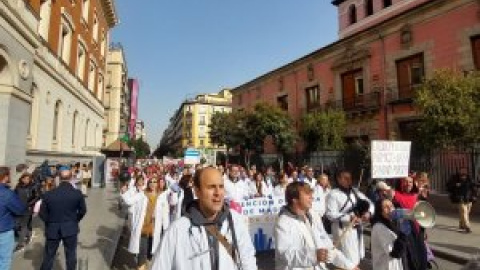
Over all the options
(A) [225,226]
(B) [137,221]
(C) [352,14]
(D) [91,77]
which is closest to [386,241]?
(A) [225,226]

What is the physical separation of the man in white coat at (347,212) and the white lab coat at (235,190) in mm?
3353

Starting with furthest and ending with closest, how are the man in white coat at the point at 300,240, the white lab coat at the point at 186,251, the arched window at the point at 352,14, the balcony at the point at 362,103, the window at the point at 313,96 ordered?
the arched window at the point at 352,14, the window at the point at 313,96, the balcony at the point at 362,103, the man in white coat at the point at 300,240, the white lab coat at the point at 186,251

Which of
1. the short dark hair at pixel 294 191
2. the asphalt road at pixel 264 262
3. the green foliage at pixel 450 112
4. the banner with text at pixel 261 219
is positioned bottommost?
the asphalt road at pixel 264 262

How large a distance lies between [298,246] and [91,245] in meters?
6.60

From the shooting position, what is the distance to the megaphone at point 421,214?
4172 millimetres

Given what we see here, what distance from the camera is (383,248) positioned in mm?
4395

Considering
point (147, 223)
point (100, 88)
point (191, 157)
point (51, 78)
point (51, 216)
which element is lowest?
point (147, 223)

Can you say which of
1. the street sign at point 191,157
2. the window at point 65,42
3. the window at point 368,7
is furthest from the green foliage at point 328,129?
the window at point 65,42

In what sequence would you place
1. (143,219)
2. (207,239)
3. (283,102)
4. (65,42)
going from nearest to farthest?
(207,239), (143,219), (65,42), (283,102)

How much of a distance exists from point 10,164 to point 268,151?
79.7ft

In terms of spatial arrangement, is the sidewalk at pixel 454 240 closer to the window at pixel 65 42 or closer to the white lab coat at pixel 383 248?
the white lab coat at pixel 383 248

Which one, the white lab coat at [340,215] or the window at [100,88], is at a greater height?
the window at [100,88]

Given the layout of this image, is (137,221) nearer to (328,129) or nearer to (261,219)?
(261,219)

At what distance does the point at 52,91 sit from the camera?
18.8m
